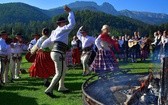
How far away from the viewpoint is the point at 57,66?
30.2 ft

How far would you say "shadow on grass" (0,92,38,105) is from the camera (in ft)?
30.0

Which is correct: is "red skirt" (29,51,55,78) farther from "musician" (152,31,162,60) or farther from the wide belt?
"musician" (152,31,162,60)

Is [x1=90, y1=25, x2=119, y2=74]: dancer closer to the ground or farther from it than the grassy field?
farther from it

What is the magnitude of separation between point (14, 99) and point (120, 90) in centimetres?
392

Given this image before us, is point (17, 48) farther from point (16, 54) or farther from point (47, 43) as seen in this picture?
point (47, 43)

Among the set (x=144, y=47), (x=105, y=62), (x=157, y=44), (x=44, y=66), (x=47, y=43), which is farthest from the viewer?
(x=144, y=47)

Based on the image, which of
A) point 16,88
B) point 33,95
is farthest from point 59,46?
point 16,88

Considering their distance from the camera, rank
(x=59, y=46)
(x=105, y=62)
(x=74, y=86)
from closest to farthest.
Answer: (x=59, y=46), (x=74, y=86), (x=105, y=62)

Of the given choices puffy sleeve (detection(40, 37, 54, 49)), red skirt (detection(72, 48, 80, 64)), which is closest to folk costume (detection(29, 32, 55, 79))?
puffy sleeve (detection(40, 37, 54, 49))

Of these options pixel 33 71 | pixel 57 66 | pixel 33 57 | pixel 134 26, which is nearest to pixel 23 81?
pixel 33 57

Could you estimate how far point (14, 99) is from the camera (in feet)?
31.6

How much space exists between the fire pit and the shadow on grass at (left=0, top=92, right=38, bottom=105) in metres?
2.56

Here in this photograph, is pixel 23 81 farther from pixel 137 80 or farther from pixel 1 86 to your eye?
pixel 137 80

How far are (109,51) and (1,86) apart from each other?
142 inches
